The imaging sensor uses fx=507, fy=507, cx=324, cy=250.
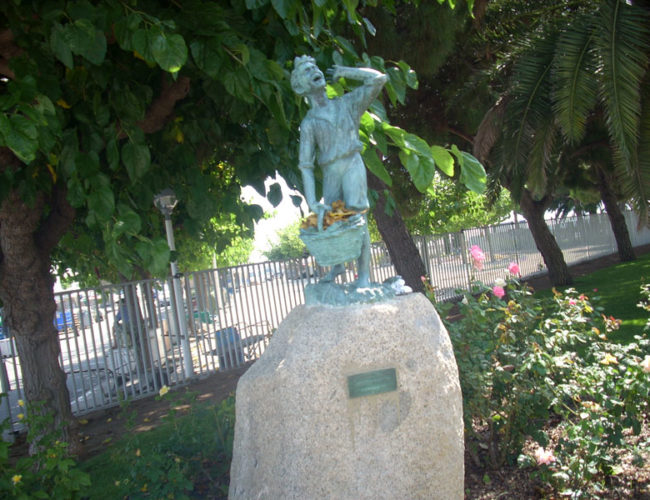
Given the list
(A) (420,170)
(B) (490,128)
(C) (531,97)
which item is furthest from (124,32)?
(B) (490,128)

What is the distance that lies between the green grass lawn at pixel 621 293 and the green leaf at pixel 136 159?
3.78 metres

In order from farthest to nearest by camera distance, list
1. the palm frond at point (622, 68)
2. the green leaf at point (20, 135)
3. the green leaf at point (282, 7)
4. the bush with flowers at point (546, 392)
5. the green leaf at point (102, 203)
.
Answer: the palm frond at point (622, 68) < the bush with flowers at point (546, 392) < the green leaf at point (282, 7) < the green leaf at point (102, 203) < the green leaf at point (20, 135)

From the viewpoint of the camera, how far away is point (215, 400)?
23.4 feet

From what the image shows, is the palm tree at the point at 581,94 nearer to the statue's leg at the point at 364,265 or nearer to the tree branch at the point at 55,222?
the statue's leg at the point at 364,265

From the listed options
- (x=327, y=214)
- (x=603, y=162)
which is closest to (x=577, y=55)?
(x=327, y=214)

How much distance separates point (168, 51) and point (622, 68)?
5595 millimetres

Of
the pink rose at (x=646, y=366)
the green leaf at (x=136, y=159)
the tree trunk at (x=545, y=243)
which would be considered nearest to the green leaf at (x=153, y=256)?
the green leaf at (x=136, y=159)

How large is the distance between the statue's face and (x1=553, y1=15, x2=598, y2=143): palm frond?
4595mm

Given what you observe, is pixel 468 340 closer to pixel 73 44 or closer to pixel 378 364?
pixel 378 364

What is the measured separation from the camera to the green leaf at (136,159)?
2.70 metres

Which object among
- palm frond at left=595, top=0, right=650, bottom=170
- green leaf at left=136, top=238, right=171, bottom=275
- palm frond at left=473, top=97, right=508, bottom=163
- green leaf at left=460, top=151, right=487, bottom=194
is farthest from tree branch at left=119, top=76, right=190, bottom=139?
palm frond at left=473, top=97, right=508, bottom=163

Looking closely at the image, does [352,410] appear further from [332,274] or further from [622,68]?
[622,68]

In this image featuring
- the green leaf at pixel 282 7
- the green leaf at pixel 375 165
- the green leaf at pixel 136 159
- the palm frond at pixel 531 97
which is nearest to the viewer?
the green leaf at pixel 282 7

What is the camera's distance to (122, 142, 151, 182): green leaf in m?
2.70
